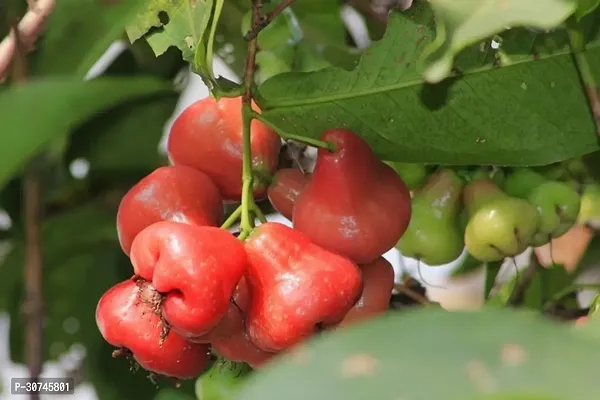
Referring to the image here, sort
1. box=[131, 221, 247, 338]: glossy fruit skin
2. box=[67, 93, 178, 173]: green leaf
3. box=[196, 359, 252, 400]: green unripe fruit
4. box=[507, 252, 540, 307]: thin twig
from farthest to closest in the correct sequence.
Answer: box=[67, 93, 178, 173]: green leaf < box=[507, 252, 540, 307]: thin twig < box=[196, 359, 252, 400]: green unripe fruit < box=[131, 221, 247, 338]: glossy fruit skin

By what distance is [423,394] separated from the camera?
0.17 metres

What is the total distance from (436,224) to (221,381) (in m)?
0.16

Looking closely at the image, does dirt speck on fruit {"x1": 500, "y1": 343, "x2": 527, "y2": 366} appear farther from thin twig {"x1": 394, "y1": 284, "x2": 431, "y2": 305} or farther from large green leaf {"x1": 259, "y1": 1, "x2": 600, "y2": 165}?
thin twig {"x1": 394, "y1": 284, "x2": 431, "y2": 305}

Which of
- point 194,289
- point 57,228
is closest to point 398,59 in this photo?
point 194,289

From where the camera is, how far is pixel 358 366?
0.18 metres

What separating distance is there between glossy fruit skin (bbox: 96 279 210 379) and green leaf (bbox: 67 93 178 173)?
1.15 feet

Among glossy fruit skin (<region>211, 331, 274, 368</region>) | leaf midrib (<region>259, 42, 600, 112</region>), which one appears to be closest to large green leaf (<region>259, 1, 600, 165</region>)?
leaf midrib (<region>259, 42, 600, 112</region>)

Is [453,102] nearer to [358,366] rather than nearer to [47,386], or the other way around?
[358,366]

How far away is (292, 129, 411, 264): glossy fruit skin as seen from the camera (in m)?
0.35

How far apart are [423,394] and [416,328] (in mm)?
17

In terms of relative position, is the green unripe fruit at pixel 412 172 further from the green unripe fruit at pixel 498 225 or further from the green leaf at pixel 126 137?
the green leaf at pixel 126 137

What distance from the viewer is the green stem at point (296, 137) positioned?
36cm

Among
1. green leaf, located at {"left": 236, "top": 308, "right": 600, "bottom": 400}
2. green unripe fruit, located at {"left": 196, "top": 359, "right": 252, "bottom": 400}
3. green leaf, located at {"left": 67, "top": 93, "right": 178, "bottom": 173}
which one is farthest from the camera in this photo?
green leaf, located at {"left": 67, "top": 93, "right": 178, "bottom": 173}

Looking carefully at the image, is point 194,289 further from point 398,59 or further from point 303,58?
point 303,58
